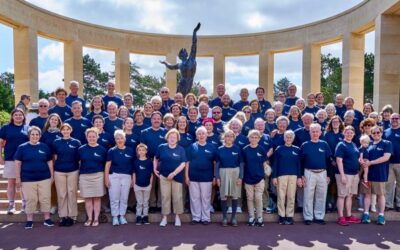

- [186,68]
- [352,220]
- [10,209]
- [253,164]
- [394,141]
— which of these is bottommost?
[352,220]

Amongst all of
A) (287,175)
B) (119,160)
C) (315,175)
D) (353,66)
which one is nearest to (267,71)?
(353,66)

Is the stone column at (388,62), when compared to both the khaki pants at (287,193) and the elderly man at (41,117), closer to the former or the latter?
the khaki pants at (287,193)

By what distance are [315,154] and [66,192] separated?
454cm

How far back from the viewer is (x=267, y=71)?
19.5 meters

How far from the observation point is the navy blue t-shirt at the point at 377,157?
6355 mm

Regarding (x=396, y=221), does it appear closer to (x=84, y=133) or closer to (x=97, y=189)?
(x=97, y=189)

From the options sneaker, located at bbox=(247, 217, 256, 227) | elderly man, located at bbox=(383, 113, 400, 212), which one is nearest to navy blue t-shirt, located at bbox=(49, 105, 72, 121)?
sneaker, located at bbox=(247, 217, 256, 227)

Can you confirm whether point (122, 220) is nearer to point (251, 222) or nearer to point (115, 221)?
point (115, 221)

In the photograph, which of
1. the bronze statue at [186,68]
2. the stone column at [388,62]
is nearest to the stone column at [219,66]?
the bronze statue at [186,68]

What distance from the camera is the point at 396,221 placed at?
6445 millimetres

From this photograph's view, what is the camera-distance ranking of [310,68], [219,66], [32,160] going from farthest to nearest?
[219,66] → [310,68] → [32,160]

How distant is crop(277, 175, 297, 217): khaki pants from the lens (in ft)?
20.4

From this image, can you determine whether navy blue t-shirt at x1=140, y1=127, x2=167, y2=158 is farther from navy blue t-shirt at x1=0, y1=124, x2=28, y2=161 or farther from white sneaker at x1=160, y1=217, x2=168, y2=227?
navy blue t-shirt at x1=0, y1=124, x2=28, y2=161

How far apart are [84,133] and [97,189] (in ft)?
4.03
